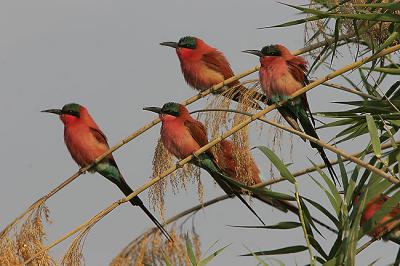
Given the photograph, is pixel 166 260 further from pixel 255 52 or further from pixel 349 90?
pixel 255 52

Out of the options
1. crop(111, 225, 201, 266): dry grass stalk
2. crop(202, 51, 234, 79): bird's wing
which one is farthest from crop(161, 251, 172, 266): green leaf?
crop(202, 51, 234, 79): bird's wing

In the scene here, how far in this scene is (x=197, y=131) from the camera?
485 cm

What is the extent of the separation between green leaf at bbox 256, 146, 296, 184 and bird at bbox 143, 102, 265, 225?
1095mm


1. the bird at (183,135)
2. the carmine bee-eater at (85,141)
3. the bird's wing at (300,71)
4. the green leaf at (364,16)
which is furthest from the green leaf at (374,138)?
the carmine bee-eater at (85,141)

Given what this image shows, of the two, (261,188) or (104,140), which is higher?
(104,140)

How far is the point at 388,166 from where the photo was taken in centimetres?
303

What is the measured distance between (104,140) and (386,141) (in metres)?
1.92

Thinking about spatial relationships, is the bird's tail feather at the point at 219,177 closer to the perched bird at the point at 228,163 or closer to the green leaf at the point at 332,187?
the perched bird at the point at 228,163

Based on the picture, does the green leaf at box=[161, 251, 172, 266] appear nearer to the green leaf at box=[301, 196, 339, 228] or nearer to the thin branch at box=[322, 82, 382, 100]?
the green leaf at box=[301, 196, 339, 228]

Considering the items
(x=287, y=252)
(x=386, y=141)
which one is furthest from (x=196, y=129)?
(x=287, y=252)

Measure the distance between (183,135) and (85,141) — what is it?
60cm

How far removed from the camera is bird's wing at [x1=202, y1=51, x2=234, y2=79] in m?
5.36

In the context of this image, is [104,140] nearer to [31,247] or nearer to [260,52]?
[260,52]

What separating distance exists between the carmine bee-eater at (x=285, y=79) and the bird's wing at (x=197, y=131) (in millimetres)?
Answer: 485
